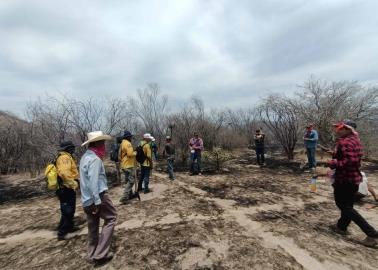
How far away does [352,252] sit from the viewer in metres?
3.92

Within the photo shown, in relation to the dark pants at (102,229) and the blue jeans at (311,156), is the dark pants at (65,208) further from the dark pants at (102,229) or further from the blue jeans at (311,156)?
the blue jeans at (311,156)

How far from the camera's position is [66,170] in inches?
195

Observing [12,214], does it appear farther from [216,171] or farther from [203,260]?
[216,171]

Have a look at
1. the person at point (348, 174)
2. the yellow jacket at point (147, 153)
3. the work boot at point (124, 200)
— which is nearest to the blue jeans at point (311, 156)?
the person at point (348, 174)

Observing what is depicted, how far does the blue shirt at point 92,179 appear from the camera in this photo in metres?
3.56

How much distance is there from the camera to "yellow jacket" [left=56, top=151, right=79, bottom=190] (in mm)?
4941

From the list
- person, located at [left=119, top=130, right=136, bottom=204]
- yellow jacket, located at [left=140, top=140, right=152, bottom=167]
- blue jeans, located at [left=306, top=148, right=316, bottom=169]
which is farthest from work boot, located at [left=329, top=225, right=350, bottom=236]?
blue jeans, located at [left=306, top=148, right=316, bottom=169]

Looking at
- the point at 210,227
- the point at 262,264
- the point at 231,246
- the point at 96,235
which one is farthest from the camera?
the point at 210,227

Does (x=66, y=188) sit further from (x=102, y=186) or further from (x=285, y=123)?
(x=285, y=123)

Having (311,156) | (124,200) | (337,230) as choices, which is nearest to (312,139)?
(311,156)

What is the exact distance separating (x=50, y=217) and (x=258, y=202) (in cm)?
508

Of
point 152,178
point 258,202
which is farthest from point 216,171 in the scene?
point 258,202

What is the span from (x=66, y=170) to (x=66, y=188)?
0.36m

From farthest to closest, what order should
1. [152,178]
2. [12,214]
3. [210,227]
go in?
[152,178] < [12,214] < [210,227]
